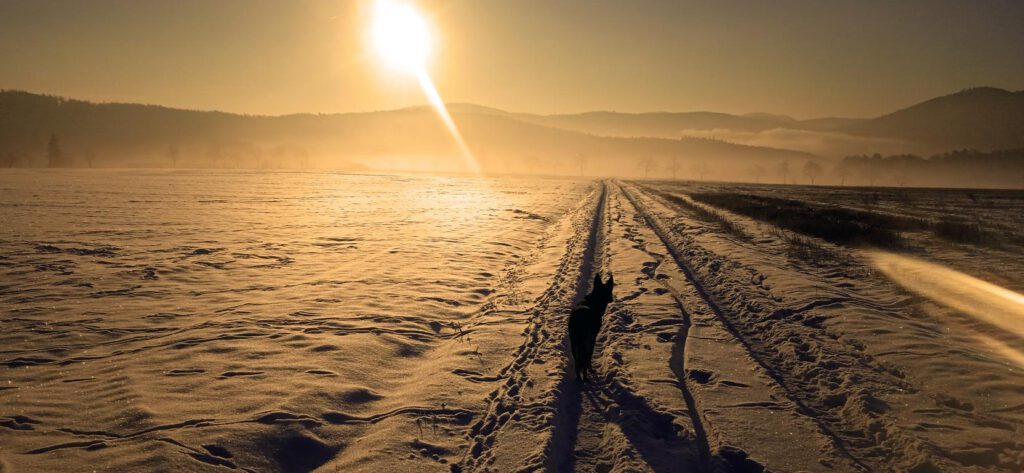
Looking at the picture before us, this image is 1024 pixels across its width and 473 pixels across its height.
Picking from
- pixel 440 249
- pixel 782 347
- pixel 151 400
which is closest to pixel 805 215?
pixel 440 249

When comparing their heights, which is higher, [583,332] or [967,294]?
[583,332]

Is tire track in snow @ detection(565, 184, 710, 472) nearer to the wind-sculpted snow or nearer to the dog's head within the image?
the dog's head

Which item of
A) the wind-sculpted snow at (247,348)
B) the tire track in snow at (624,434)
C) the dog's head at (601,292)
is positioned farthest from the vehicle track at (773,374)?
the wind-sculpted snow at (247,348)

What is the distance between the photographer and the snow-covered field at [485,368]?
455 centimetres

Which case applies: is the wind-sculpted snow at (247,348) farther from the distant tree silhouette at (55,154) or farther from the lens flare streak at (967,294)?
the distant tree silhouette at (55,154)

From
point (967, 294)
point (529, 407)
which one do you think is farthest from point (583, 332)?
point (967, 294)

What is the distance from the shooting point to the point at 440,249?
1744 centimetres

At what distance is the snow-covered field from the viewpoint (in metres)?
4.55

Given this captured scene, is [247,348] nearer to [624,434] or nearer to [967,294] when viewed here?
[624,434]

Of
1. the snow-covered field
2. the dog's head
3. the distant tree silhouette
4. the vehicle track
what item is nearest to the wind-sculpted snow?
the snow-covered field

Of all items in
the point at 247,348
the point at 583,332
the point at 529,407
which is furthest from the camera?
the point at 247,348

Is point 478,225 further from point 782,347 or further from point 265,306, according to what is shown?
point 782,347

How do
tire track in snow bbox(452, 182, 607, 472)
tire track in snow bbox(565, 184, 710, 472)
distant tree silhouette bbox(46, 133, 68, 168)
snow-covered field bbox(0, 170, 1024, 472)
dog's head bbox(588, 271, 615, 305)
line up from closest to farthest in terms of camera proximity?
tire track in snow bbox(565, 184, 710, 472) → tire track in snow bbox(452, 182, 607, 472) → snow-covered field bbox(0, 170, 1024, 472) → dog's head bbox(588, 271, 615, 305) → distant tree silhouette bbox(46, 133, 68, 168)

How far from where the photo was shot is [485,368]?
22.0 feet
